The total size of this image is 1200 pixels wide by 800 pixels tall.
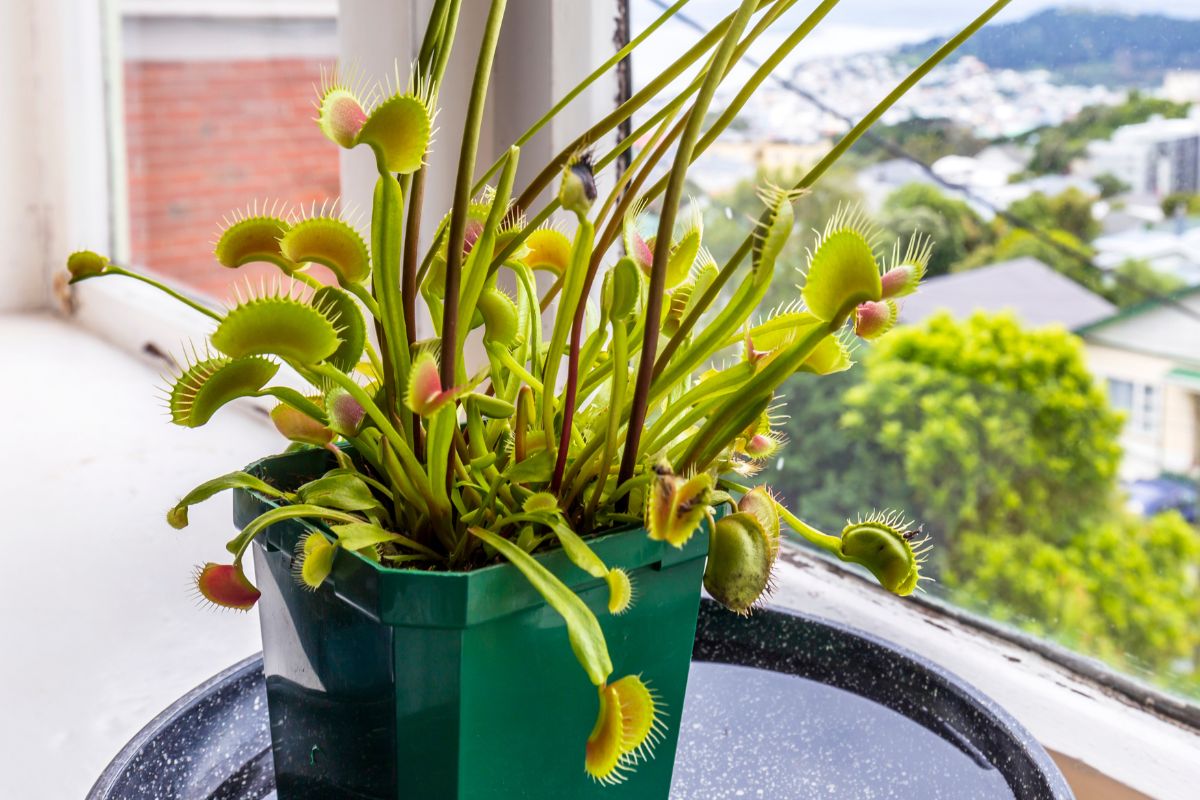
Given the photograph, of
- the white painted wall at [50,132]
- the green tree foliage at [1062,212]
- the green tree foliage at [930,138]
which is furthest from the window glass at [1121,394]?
the white painted wall at [50,132]

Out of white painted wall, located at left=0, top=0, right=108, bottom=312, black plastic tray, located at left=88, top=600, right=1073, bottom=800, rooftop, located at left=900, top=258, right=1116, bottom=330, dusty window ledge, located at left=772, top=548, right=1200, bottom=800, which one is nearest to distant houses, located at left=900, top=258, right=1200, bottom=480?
rooftop, located at left=900, top=258, right=1116, bottom=330

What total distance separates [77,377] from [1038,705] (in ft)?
3.09

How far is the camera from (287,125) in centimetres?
125

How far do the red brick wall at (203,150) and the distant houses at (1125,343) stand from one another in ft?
2.25

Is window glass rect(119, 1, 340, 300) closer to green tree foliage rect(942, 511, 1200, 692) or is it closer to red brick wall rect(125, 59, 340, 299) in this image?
red brick wall rect(125, 59, 340, 299)

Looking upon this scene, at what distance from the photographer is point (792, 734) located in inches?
18.0

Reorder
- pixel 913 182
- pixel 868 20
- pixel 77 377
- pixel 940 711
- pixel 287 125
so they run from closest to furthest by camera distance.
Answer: pixel 940 711, pixel 868 20, pixel 913 182, pixel 77 377, pixel 287 125

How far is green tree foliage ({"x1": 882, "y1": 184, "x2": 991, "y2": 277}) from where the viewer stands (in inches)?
32.3

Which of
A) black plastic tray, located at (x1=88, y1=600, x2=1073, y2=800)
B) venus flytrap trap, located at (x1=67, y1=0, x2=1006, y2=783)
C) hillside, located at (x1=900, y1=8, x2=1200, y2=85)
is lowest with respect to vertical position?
black plastic tray, located at (x1=88, y1=600, x2=1073, y2=800)

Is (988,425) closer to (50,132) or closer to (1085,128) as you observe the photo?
(1085,128)

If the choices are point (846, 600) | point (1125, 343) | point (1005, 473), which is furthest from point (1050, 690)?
point (1005, 473)

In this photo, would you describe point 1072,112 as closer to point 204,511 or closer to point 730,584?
point 730,584

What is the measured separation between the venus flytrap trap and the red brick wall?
88 cm

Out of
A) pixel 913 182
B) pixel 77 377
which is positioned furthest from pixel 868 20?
pixel 77 377
